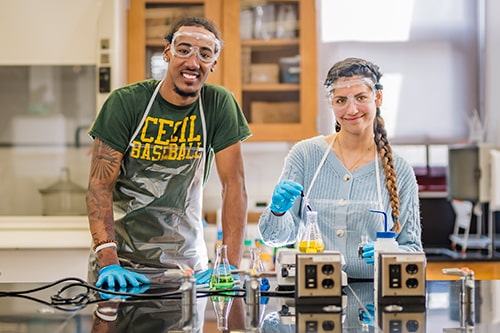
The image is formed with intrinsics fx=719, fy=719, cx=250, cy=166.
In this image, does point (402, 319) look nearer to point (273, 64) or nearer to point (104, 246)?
point (104, 246)

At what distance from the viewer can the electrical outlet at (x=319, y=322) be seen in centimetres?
154

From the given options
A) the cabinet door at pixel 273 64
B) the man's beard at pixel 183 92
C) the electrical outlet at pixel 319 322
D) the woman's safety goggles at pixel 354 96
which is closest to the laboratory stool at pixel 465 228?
the cabinet door at pixel 273 64

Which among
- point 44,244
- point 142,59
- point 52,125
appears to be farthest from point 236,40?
point 44,244

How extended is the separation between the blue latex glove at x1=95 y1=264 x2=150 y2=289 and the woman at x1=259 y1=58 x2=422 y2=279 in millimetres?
408

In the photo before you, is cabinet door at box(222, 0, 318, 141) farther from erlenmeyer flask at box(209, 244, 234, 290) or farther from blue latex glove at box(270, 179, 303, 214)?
erlenmeyer flask at box(209, 244, 234, 290)

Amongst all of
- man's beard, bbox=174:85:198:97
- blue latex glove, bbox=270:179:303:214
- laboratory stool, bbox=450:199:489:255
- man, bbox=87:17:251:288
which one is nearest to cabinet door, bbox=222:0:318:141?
laboratory stool, bbox=450:199:489:255

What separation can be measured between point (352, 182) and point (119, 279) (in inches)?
31.0

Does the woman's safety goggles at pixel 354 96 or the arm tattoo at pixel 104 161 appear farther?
the arm tattoo at pixel 104 161

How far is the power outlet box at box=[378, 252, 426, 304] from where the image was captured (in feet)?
5.85

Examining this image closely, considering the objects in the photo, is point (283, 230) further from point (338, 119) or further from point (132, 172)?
point (132, 172)

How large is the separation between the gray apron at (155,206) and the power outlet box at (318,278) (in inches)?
30.9

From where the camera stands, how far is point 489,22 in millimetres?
4270

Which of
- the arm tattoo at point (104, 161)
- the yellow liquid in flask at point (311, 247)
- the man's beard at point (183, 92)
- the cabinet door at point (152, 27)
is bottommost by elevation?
the yellow liquid in flask at point (311, 247)

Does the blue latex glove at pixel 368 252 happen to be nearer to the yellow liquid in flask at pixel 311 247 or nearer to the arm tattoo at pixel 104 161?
the yellow liquid in flask at pixel 311 247
